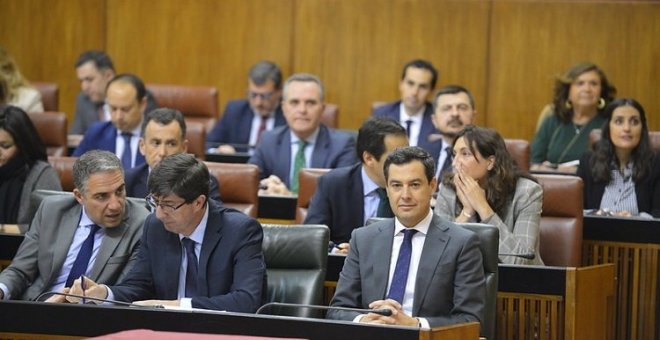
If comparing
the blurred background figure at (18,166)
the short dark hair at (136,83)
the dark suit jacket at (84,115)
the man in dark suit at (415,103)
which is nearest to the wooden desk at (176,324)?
the blurred background figure at (18,166)

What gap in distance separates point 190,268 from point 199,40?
5.35 meters

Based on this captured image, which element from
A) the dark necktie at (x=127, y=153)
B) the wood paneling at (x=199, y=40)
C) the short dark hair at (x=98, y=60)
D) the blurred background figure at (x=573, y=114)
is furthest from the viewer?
the wood paneling at (x=199, y=40)

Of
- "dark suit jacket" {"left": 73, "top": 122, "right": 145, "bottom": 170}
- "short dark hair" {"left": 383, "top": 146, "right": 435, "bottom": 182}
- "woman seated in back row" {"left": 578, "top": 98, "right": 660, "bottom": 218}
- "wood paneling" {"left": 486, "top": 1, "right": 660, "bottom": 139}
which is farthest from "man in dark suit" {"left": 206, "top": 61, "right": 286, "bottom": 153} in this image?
"short dark hair" {"left": 383, "top": 146, "right": 435, "bottom": 182}

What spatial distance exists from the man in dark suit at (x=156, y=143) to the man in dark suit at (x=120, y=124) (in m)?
1.12

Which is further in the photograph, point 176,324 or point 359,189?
point 359,189

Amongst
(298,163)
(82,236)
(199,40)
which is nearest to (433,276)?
(82,236)

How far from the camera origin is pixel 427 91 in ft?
26.6

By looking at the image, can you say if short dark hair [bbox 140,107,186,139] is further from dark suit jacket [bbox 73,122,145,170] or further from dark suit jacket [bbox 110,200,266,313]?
dark suit jacket [bbox 110,200,266,313]

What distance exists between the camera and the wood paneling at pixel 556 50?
8.89 metres

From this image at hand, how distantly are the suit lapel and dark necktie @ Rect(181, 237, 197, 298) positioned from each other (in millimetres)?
805

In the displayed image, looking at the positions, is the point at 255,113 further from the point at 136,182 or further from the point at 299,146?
the point at 136,182

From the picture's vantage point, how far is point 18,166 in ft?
19.3

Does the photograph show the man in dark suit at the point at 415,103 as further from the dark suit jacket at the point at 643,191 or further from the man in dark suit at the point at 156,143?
the man in dark suit at the point at 156,143

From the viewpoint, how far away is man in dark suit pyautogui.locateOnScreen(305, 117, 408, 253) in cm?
562
